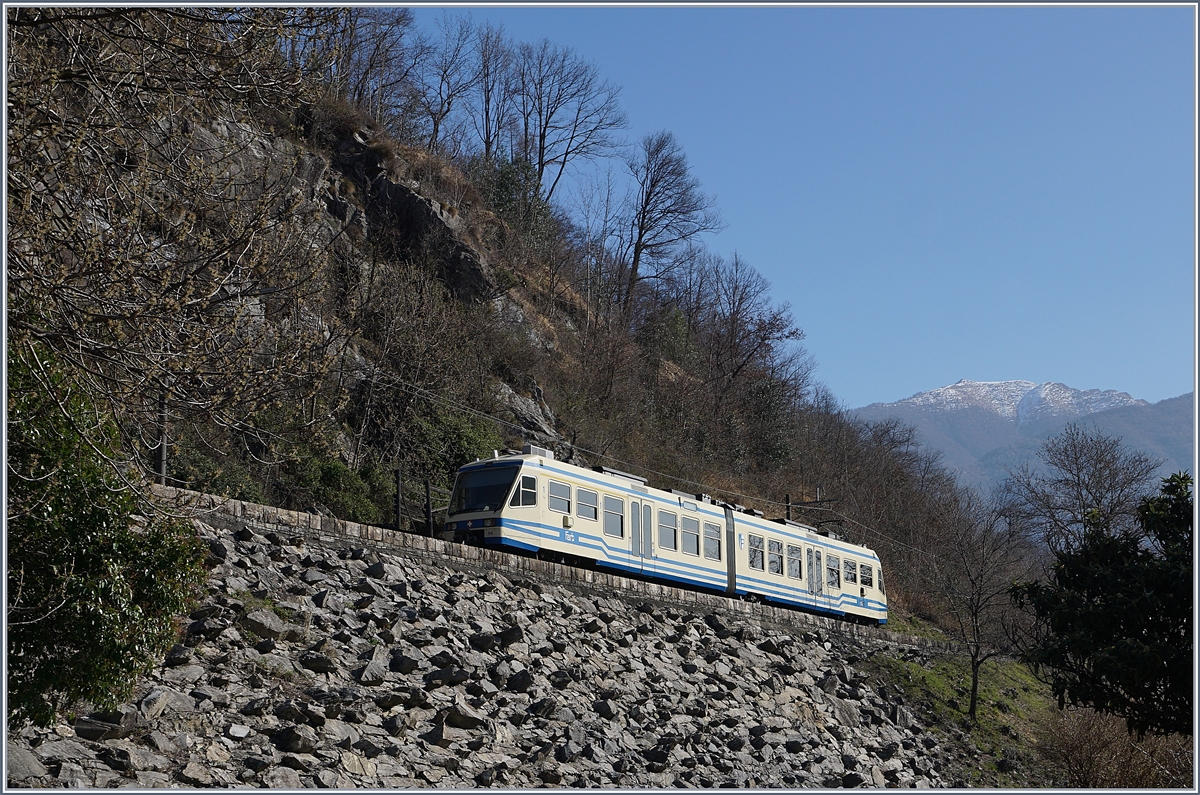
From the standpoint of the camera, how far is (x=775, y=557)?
2567cm

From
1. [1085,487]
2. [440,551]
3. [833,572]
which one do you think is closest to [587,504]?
[440,551]

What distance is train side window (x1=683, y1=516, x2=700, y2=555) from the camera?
905 inches

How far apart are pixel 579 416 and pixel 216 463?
16597 millimetres

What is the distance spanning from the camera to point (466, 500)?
2030 cm

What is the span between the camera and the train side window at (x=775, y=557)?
2544cm

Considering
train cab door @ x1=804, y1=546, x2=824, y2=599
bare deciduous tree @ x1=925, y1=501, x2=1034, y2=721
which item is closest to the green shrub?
bare deciduous tree @ x1=925, y1=501, x2=1034, y2=721

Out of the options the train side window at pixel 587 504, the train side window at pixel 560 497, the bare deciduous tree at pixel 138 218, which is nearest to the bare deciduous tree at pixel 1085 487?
the train side window at pixel 587 504

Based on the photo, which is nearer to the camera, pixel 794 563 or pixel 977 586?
pixel 794 563

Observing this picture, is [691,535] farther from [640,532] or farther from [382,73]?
[382,73]

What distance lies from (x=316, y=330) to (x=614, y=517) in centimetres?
694

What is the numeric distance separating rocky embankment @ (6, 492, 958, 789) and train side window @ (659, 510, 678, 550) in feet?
5.79

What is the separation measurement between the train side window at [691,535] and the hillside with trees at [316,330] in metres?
6.65

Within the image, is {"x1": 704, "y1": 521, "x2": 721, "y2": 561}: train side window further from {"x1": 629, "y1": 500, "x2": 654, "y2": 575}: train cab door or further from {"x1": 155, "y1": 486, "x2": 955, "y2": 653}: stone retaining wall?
{"x1": 629, "y1": 500, "x2": 654, "y2": 575}: train cab door

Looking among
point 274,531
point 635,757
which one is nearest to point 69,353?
point 274,531
